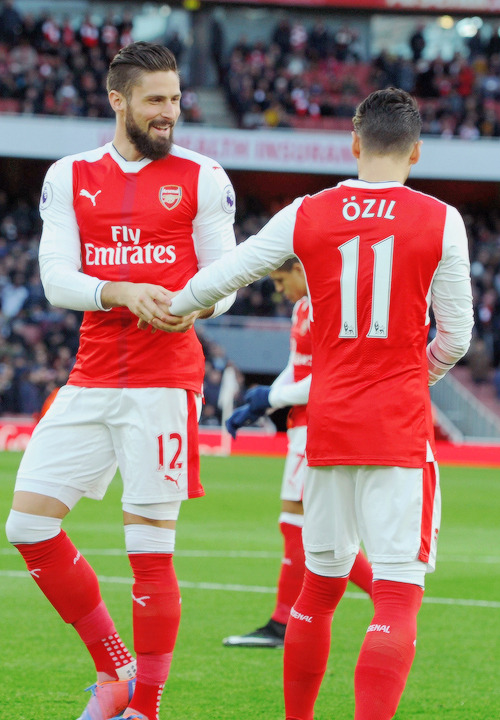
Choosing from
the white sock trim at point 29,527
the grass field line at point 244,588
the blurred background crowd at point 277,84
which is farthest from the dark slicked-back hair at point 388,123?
the blurred background crowd at point 277,84

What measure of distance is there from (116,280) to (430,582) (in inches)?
179

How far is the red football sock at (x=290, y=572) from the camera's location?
5.77 m

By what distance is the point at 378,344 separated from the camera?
3535 mm

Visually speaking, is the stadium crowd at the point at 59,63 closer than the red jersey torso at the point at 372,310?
No

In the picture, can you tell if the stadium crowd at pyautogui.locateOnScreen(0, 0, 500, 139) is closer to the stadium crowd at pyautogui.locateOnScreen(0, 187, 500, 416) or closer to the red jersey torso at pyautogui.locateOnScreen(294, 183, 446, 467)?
the stadium crowd at pyautogui.locateOnScreen(0, 187, 500, 416)

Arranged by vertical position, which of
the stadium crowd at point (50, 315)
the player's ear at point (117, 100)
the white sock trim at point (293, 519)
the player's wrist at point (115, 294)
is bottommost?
the stadium crowd at point (50, 315)

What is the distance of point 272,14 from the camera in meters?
32.8

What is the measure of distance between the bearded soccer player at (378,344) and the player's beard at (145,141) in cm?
73

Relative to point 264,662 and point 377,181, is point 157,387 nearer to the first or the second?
point 377,181

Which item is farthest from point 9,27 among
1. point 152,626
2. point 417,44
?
point 152,626

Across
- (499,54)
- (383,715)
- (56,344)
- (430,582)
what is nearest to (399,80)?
(499,54)

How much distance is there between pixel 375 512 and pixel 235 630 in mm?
2887

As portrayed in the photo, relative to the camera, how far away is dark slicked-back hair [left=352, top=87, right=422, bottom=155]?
11.8ft

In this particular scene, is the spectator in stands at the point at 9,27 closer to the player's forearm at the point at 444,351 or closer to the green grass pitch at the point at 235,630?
the green grass pitch at the point at 235,630
